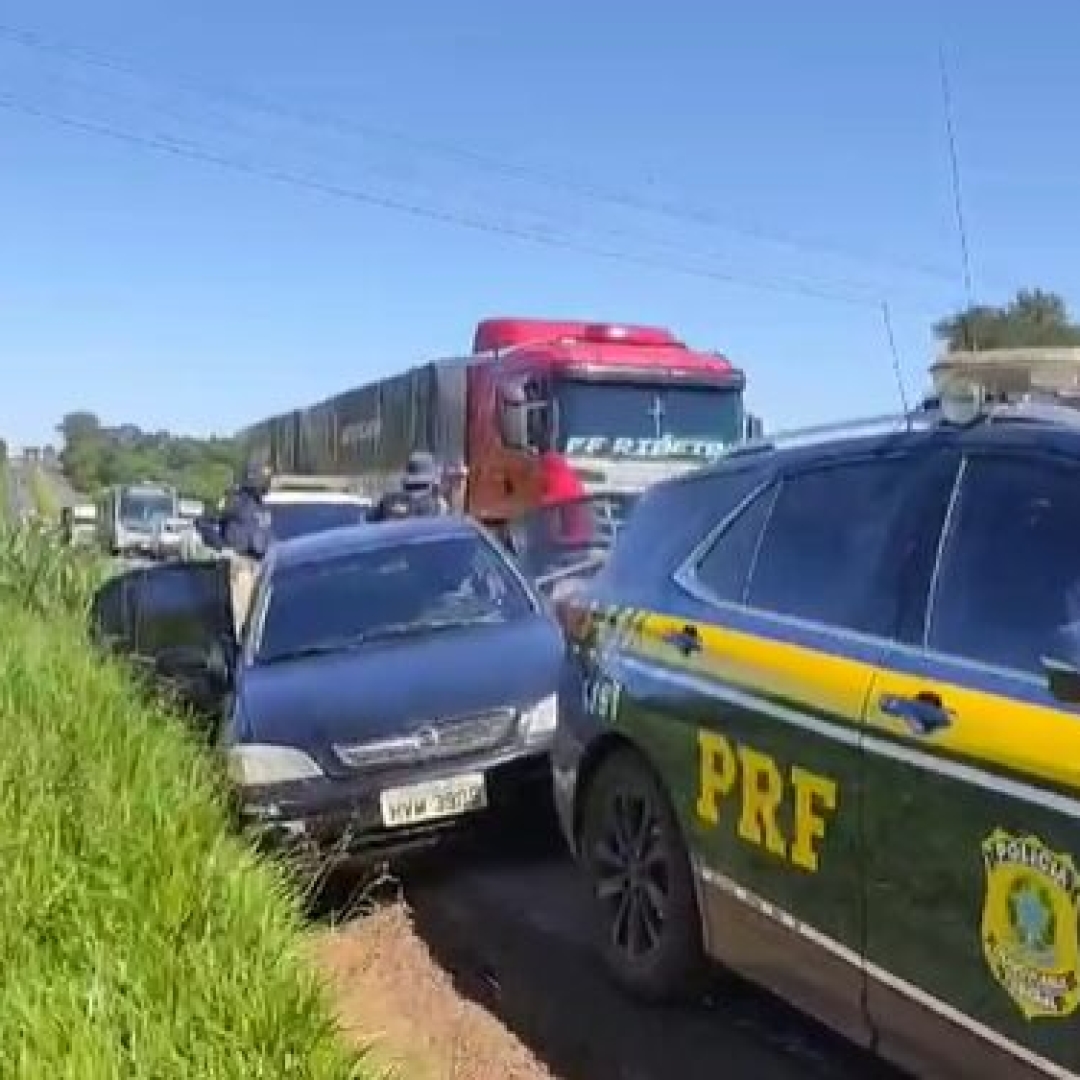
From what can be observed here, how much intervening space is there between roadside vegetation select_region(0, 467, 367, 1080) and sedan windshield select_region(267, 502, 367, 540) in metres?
10.9

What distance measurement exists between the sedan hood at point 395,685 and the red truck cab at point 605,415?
25.8ft

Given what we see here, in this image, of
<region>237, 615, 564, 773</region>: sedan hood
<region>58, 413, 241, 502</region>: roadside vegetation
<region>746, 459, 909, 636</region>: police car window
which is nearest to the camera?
<region>746, 459, 909, 636</region>: police car window

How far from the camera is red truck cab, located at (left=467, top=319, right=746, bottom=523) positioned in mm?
15562

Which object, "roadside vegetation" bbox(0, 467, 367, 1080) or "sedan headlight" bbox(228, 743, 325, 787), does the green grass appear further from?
"roadside vegetation" bbox(0, 467, 367, 1080)

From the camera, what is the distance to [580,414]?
51.6 feet

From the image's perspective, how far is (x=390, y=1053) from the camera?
4418 mm

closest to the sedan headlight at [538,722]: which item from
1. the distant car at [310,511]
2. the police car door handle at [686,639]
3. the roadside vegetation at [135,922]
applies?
the roadside vegetation at [135,922]

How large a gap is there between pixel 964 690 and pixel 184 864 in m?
2.44

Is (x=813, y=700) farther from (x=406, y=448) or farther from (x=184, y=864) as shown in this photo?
(x=406, y=448)

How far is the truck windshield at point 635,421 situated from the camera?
617 inches

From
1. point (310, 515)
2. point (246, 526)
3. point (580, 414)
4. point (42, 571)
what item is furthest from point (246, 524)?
point (42, 571)

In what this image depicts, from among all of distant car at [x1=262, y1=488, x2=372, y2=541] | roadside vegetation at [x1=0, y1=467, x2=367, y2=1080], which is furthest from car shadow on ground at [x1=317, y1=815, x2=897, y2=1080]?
distant car at [x1=262, y1=488, x2=372, y2=541]

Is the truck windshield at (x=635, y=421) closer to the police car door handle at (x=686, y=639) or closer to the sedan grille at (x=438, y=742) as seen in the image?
the sedan grille at (x=438, y=742)

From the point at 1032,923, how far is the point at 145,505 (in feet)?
131
